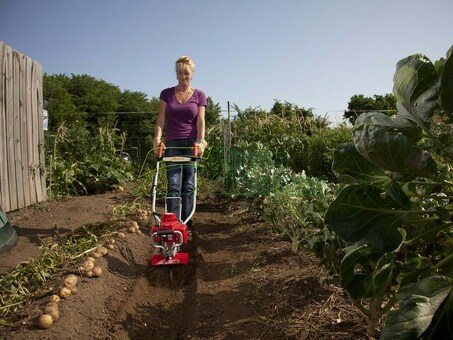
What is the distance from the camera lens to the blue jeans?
387 cm

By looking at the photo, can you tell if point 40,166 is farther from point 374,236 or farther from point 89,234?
point 374,236

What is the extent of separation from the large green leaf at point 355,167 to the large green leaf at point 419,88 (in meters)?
0.17

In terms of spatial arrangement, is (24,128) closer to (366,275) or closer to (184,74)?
(184,74)

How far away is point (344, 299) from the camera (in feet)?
6.41

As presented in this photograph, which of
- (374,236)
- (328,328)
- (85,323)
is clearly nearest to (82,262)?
(85,323)

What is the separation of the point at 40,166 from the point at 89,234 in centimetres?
235

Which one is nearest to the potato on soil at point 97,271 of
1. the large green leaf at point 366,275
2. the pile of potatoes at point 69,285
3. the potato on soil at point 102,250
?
the pile of potatoes at point 69,285

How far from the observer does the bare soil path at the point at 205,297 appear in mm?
1933

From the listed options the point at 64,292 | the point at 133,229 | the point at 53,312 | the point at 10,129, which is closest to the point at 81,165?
the point at 10,129

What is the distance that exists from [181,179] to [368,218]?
10.7ft

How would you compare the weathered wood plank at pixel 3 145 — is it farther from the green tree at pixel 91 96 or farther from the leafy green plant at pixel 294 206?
the green tree at pixel 91 96

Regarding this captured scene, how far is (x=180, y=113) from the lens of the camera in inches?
169

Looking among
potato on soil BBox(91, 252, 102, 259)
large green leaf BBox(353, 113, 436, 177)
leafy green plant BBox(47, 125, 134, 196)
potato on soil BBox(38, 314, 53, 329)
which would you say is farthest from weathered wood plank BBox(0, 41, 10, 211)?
large green leaf BBox(353, 113, 436, 177)

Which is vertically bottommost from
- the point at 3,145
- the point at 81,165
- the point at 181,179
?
the point at 81,165
